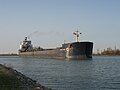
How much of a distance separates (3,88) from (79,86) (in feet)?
25.6

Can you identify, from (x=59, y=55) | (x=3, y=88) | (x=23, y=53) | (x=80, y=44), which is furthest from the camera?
(x=23, y=53)

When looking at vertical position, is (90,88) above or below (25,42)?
below

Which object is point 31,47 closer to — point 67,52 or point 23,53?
point 23,53

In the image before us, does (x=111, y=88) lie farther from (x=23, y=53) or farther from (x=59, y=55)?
(x=23, y=53)

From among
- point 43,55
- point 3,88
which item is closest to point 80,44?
point 43,55

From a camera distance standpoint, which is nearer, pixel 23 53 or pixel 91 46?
pixel 91 46

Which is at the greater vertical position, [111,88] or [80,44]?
[80,44]

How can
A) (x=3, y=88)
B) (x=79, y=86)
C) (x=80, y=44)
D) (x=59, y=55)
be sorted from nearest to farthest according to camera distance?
(x=3, y=88) → (x=79, y=86) → (x=80, y=44) → (x=59, y=55)

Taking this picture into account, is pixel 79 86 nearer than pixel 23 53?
Yes

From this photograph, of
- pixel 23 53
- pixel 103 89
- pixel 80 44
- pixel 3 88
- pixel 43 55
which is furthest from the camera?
pixel 23 53

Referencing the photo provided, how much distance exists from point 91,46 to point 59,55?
1099 cm

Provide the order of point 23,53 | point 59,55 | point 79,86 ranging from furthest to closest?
point 23,53 → point 59,55 → point 79,86

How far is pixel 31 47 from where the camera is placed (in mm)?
114562

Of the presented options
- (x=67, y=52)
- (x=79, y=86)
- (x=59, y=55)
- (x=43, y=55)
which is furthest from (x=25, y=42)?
(x=79, y=86)
